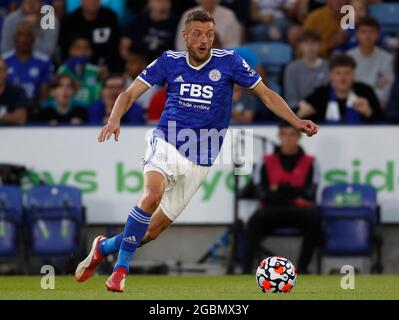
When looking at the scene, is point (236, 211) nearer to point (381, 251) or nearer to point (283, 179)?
point (283, 179)

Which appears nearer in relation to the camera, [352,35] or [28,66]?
[28,66]

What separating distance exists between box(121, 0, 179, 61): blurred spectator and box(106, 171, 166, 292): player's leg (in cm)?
711

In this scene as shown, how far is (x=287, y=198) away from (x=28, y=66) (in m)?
4.21

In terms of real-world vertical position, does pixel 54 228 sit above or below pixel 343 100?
below

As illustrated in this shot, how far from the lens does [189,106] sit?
11.8 meters

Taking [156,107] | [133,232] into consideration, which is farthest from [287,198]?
[133,232]

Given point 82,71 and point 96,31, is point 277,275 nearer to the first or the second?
point 82,71

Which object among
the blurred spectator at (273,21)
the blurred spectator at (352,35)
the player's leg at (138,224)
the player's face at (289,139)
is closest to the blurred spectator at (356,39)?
the blurred spectator at (352,35)

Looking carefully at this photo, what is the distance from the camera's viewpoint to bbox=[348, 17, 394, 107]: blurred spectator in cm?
1764
